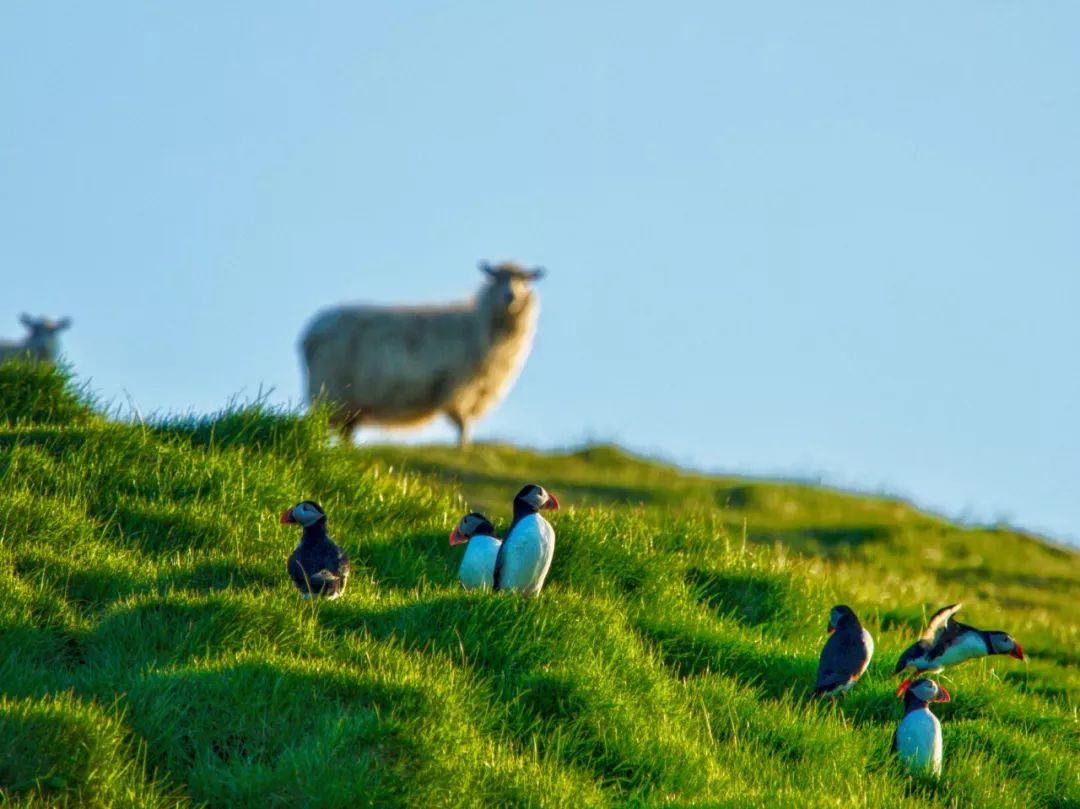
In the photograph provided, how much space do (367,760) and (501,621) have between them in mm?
1523

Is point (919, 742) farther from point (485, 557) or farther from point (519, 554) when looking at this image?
point (485, 557)

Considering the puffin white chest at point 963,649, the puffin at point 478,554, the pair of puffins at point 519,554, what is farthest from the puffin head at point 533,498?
the puffin white chest at point 963,649

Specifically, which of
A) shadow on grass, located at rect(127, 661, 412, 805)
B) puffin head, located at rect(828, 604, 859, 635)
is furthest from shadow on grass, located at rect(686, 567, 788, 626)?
shadow on grass, located at rect(127, 661, 412, 805)

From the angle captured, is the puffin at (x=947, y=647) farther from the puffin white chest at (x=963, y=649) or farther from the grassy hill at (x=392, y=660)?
the grassy hill at (x=392, y=660)

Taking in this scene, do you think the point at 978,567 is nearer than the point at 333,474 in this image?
No

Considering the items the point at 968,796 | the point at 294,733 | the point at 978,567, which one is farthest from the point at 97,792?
the point at 978,567

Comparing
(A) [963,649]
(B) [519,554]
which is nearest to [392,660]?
(B) [519,554]

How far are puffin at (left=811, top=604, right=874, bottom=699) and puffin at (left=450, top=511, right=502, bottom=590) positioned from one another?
191cm

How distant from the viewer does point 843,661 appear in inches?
340

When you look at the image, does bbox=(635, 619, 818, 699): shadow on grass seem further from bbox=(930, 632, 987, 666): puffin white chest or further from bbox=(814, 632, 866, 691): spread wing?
bbox=(930, 632, 987, 666): puffin white chest

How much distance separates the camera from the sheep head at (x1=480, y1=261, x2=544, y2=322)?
85.5ft

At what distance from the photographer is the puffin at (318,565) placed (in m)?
8.20

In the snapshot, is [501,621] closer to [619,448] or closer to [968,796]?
[968,796]

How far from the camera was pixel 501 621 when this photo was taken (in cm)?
802
